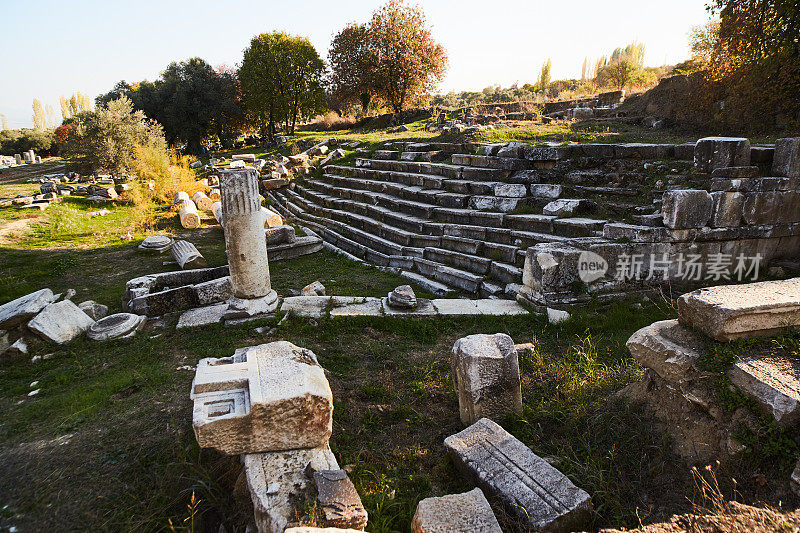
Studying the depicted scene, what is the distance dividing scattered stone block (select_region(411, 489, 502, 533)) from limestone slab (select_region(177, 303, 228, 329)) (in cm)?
445

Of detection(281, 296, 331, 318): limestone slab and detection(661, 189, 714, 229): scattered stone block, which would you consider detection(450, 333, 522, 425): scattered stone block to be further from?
detection(661, 189, 714, 229): scattered stone block

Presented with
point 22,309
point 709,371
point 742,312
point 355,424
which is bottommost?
point 355,424

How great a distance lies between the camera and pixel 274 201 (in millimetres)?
15812

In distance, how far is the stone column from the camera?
20.0 feet

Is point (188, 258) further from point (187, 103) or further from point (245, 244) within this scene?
point (187, 103)

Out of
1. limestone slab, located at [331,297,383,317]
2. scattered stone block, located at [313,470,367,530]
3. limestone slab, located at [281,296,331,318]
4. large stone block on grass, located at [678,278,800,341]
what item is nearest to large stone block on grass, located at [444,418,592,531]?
A: scattered stone block, located at [313,470,367,530]

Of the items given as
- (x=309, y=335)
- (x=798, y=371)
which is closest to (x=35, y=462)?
(x=309, y=335)

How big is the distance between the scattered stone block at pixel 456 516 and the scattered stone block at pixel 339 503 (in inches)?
14.8

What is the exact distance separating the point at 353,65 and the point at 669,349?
2413 cm

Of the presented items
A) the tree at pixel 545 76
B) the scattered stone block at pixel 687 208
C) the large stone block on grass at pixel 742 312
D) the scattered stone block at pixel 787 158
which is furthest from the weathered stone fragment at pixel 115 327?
the tree at pixel 545 76

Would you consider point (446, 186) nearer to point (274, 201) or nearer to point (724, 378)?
point (724, 378)

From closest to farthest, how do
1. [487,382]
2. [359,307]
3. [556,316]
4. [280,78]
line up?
[487,382], [556,316], [359,307], [280,78]

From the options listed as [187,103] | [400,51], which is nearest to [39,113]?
[187,103]

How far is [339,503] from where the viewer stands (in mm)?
2709
